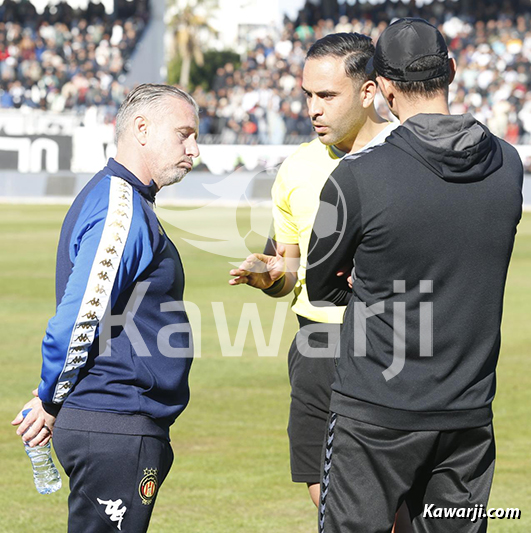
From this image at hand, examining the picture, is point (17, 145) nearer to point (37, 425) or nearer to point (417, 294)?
point (37, 425)

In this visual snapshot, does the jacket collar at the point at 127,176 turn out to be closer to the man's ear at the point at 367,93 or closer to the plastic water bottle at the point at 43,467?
the plastic water bottle at the point at 43,467

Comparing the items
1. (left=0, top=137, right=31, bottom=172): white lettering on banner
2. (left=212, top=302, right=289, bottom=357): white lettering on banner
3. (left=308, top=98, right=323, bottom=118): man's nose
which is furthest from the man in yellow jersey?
(left=0, top=137, right=31, bottom=172): white lettering on banner

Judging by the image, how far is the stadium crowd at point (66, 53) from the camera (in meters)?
37.8

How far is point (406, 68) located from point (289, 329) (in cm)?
904

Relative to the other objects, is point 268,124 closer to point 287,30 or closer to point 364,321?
point 287,30

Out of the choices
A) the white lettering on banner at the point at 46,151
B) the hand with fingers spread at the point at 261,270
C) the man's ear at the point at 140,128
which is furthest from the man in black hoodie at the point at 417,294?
the white lettering on banner at the point at 46,151

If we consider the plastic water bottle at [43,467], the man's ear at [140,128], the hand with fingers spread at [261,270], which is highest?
the man's ear at [140,128]

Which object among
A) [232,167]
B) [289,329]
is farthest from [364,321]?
[232,167]

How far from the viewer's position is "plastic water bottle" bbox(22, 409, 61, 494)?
3625mm

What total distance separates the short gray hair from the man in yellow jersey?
0.89 metres

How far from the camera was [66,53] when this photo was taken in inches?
1640

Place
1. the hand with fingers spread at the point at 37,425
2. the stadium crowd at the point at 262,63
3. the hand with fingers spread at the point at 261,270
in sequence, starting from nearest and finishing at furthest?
the hand with fingers spread at the point at 37,425 < the hand with fingers spread at the point at 261,270 < the stadium crowd at the point at 262,63

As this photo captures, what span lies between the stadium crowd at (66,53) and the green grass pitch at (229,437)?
24040 mm

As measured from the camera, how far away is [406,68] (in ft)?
10.4
